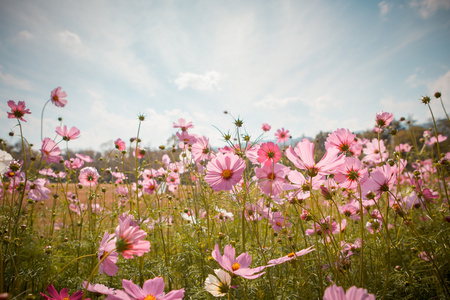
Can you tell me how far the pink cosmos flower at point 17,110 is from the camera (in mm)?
1166

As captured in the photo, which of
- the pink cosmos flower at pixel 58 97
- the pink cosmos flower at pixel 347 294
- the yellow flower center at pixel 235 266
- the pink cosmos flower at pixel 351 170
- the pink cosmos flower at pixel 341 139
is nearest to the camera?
the pink cosmos flower at pixel 347 294

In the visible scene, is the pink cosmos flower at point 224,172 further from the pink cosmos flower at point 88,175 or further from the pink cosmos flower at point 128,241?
the pink cosmos flower at point 88,175

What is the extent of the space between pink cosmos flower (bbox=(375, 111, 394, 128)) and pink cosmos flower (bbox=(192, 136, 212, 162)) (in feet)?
3.07

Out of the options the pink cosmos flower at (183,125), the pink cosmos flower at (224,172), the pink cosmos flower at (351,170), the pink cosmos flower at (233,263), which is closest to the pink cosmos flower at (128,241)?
the pink cosmos flower at (233,263)

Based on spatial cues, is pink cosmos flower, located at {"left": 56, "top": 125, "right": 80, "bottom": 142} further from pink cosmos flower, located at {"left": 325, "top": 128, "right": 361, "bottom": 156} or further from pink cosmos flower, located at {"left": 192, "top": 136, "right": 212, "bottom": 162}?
pink cosmos flower, located at {"left": 325, "top": 128, "right": 361, "bottom": 156}

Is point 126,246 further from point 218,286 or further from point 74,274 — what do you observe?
point 74,274

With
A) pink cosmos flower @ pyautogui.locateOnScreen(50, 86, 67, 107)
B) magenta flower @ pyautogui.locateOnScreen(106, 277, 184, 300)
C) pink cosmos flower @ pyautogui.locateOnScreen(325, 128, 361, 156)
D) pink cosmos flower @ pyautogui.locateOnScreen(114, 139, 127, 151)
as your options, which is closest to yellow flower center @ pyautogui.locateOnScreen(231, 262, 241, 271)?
magenta flower @ pyautogui.locateOnScreen(106, 277, 184, 300)

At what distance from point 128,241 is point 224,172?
391 mm

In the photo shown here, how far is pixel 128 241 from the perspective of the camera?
1.62ft

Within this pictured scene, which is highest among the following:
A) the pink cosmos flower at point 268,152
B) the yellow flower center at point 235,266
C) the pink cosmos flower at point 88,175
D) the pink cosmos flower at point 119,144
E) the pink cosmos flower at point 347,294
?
the pink cosmos flower at point 119,144

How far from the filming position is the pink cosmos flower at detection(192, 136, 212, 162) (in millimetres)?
1203

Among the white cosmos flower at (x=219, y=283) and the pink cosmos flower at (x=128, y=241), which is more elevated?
the pink cosmos flower at (x=128, y=241)

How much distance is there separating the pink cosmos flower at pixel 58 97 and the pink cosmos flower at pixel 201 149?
107 centimetres

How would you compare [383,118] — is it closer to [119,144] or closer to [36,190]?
[119,144]
